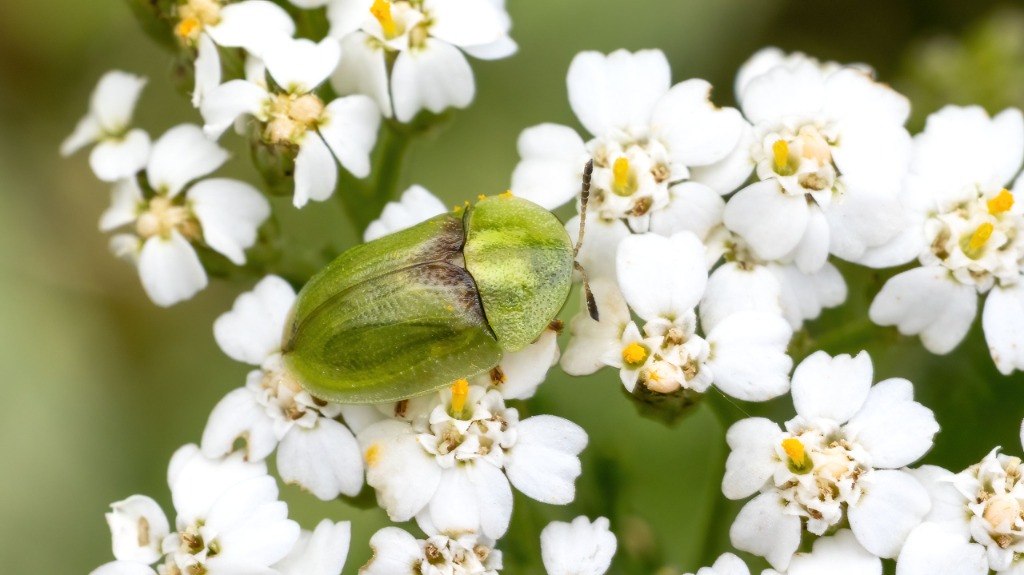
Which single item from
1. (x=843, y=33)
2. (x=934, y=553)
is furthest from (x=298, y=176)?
(x=843, y=33)

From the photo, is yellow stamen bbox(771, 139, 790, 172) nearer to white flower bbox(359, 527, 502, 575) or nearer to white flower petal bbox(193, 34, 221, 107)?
white flower bbox(359, 527, 502, 575)

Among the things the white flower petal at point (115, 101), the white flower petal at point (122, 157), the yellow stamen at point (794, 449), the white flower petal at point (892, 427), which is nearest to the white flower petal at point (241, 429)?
the white flower petal at point (122, 157)

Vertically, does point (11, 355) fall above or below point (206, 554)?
below

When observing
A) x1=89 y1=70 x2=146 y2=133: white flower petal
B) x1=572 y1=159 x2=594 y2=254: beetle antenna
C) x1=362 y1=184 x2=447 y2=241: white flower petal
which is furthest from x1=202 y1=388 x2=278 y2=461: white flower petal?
x1=89 y1=70 x2=146 y2=133: white flower petal

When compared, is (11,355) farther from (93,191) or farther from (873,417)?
(873,417)

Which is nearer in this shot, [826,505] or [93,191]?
[826,505]
